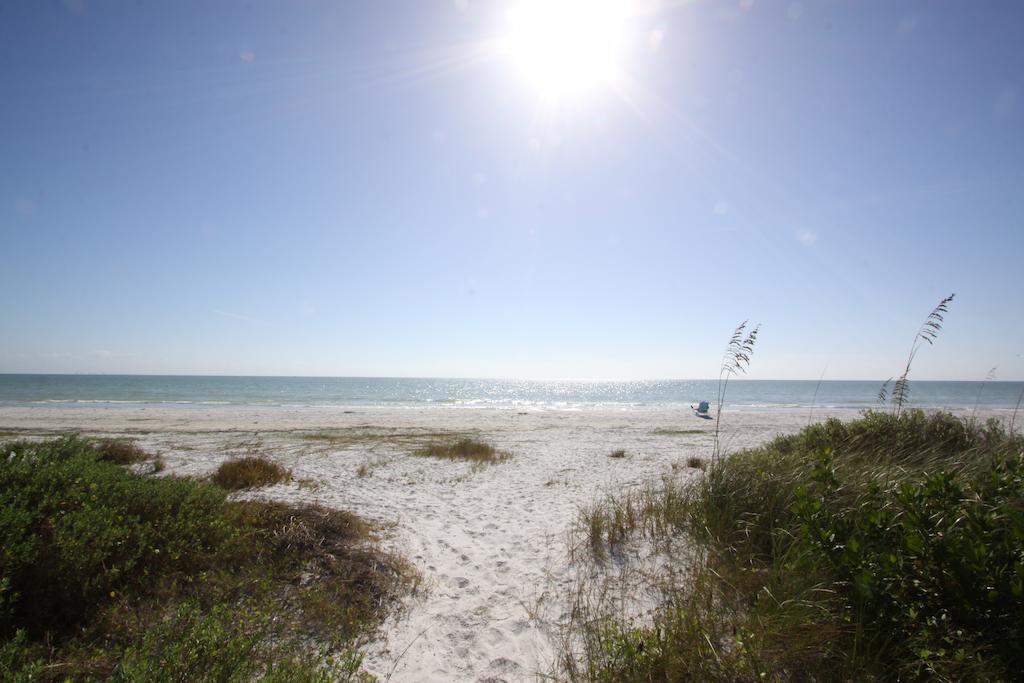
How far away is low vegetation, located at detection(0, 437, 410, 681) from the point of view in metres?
3.30

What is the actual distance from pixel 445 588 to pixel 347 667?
195cm

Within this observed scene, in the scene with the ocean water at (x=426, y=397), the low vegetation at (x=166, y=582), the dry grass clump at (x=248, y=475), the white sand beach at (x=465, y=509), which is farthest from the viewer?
the ocean water at (x=426, y=397)

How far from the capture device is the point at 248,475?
367 inches

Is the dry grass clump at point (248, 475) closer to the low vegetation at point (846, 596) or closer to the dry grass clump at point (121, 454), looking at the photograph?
the dry grass clump at point (121, 454)

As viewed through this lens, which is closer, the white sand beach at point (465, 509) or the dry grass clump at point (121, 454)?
the white sand beach at point (465, 509)

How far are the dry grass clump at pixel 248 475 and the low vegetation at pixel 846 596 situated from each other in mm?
7713

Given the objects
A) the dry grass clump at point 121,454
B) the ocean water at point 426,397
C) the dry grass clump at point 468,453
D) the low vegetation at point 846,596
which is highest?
the low vegetation at point 846,596

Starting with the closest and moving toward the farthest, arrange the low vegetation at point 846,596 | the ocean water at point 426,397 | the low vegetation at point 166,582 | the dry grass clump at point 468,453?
the low vegetation at point 846,596 → the low vegetation at point 166,582 → the dry grass clump at point 468,453 → the ocean water at point 426,397

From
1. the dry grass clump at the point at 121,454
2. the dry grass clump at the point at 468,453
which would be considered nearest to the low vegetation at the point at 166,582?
the dry grass clump at the point at 121,454

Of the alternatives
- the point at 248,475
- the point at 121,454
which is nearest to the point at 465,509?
the point at 248,475

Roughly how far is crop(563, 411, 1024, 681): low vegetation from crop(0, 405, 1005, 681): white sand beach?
0.82 metres

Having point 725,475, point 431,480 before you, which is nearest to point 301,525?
point 431,480

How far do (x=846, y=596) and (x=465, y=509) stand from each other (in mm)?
6107

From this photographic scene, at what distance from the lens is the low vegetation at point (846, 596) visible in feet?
9.11
